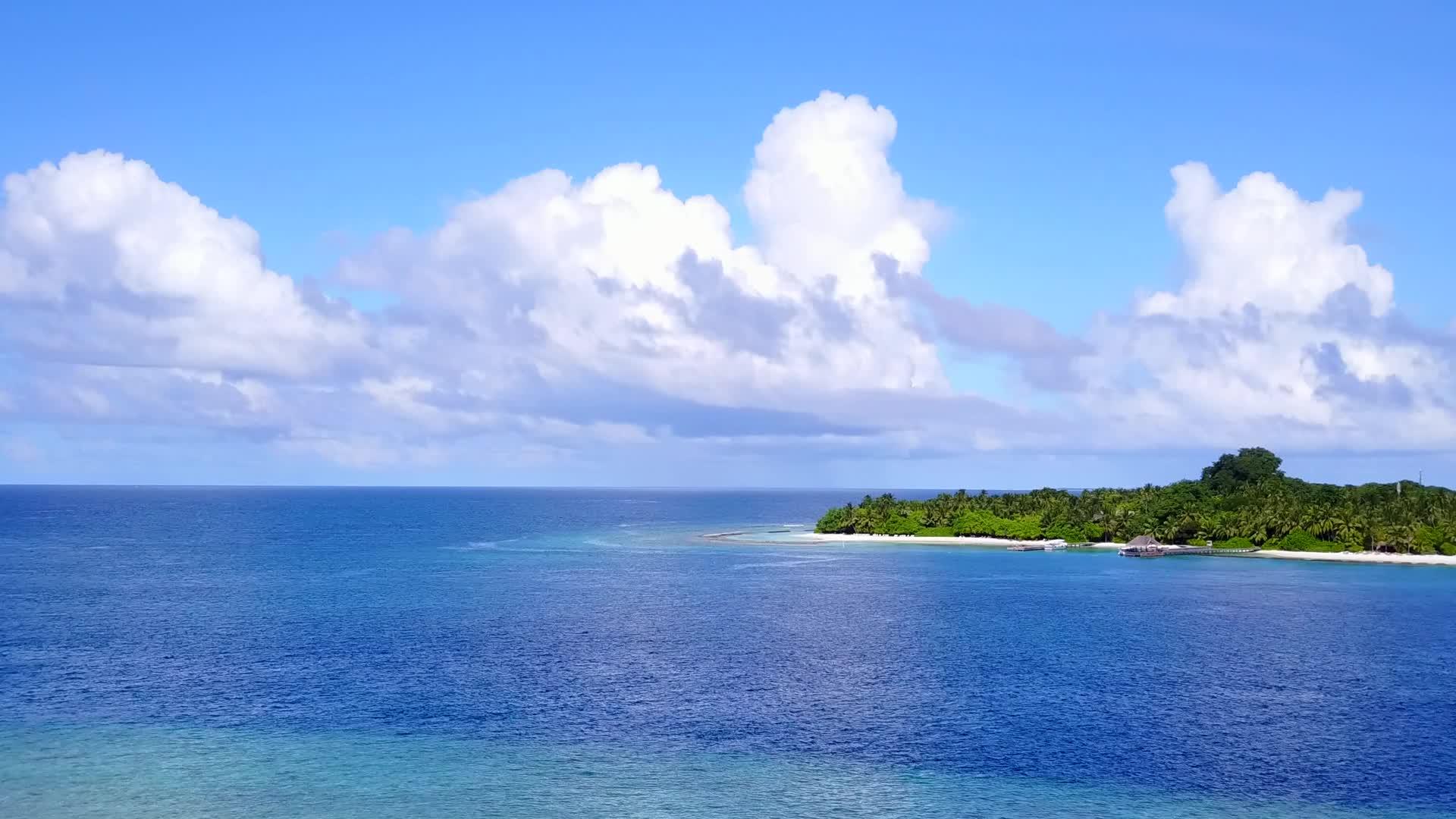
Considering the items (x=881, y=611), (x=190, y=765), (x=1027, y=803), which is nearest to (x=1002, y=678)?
(x=1027, y=803)

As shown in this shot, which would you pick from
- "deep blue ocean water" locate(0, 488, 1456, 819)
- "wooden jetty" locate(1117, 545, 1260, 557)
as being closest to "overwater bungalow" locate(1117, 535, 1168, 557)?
"wooden jetty" locate(1117, 545, 1260, 557)

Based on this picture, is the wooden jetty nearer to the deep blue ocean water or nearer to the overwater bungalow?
the overwater bungalow

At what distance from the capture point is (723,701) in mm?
73938

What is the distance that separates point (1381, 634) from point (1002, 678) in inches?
1791

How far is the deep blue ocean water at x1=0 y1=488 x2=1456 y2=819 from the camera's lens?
55094mm

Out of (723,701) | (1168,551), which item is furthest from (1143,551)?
(723,701)

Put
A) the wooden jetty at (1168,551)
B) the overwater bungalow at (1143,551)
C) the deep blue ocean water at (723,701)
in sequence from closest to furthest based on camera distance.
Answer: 1. the deep blue ocean water at (723,701)
2. the wooden jetty at (1168,551)
3. the overwater bungalow at (1143,551)

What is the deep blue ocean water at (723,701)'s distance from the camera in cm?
5509

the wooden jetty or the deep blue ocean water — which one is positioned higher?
the wooden jetty

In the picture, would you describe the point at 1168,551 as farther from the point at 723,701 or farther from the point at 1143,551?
the point at 723,701

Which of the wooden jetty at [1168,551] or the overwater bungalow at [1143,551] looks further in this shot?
the overwater bungalow at [1143,551]

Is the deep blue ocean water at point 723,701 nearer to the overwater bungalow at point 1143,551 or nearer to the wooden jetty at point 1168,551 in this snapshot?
the overwater bungalow at point 1143,551

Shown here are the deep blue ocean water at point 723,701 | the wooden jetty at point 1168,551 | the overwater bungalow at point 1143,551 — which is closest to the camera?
the deep blue ocean water at point 723,701

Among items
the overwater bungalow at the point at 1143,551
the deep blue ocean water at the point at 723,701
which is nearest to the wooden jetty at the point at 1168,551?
the overwater bungalow at the point at 1143,551
